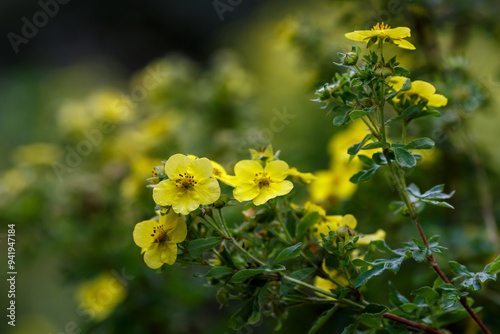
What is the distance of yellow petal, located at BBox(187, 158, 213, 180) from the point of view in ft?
2.10

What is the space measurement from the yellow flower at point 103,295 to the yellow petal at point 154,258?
0.85 m

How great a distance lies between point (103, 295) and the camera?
1460 mm

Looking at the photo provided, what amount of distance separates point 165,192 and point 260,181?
0.13 metres

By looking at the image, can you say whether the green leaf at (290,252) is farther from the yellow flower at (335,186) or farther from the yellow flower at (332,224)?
the yellow flower at (335,186)

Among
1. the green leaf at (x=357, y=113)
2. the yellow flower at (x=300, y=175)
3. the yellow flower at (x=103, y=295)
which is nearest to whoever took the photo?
the green leaf at (x=357, y=113)

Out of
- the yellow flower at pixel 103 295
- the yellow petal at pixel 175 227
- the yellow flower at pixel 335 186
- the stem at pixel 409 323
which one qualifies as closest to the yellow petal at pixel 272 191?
the yellow petal at pixel 175 227

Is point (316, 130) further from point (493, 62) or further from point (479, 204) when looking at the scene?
point (479, 204)

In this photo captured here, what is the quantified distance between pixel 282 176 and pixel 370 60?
196 mm

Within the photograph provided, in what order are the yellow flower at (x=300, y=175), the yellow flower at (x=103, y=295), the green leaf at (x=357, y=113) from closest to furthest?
the green leaf at (x=357, y=113) → the yellow flower at (x=300, y=175) → the yellow flower at (x=103, y=295)

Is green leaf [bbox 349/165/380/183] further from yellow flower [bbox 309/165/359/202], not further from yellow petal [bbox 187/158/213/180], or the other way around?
yellow flower [bbox 309/165/359/202]

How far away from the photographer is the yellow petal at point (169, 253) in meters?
0.63

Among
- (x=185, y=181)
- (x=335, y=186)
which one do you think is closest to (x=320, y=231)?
(x=185, y=181)

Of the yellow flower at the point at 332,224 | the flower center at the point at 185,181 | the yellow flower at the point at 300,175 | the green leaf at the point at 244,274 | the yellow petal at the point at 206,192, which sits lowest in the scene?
the yellow flower at the point at 332,224

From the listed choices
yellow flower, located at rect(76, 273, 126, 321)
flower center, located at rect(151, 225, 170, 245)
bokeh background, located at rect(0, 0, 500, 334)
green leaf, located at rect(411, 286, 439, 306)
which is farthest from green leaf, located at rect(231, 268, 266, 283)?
yellow flower, located at rect(76, 273, 126, 321)
